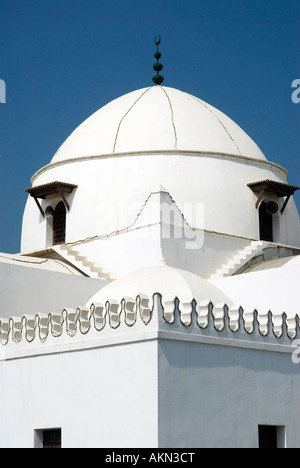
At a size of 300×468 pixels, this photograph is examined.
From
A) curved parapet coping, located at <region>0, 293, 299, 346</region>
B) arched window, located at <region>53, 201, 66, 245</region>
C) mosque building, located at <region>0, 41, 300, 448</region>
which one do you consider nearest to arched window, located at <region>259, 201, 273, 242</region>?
mosque building, located at <region>0, 41, 300, 448</region>

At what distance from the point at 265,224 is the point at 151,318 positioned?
10.7 metres

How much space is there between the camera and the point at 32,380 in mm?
16516

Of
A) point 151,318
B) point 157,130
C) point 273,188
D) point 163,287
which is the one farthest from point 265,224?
point 151,318

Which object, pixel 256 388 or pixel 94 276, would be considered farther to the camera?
pixel 94 276

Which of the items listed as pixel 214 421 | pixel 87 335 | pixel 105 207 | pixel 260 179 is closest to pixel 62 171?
pixel 105 207

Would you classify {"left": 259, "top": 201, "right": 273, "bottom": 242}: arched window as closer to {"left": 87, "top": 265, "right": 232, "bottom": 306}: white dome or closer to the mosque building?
the mosque building

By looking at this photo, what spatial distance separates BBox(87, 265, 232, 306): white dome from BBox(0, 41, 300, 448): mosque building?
43 mm

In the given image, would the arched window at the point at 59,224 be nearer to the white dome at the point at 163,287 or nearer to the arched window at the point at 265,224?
the arched window at the point at 265,224

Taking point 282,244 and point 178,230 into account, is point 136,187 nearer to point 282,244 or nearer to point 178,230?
point 178,230

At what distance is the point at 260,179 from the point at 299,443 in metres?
10.3

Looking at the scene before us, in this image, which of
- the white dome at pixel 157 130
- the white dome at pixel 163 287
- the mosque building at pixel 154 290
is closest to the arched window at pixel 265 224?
the mosque building at pixel 154 290

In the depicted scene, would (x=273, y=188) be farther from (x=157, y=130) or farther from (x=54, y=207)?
(x=54, y=207)

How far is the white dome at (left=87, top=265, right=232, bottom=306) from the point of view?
16.8 meters

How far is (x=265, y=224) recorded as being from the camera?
24.7 meters
